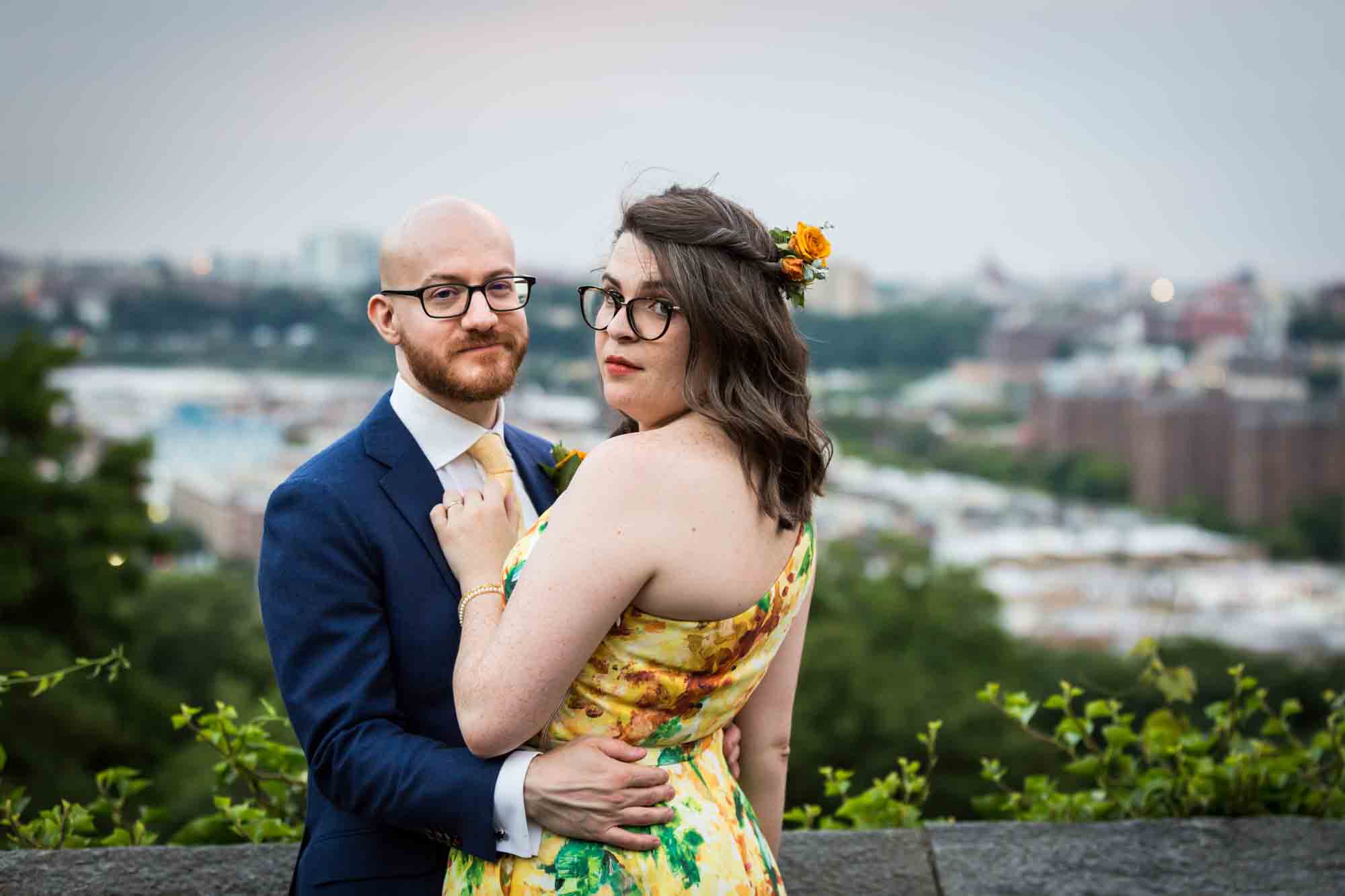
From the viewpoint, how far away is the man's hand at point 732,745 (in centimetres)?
219

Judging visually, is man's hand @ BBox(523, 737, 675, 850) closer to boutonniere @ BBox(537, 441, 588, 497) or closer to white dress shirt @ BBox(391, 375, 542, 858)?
white dress shirt @ BBox(391, 375, 542, 858)

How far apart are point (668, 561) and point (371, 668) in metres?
0.53

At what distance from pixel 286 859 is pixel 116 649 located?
557 millimetres

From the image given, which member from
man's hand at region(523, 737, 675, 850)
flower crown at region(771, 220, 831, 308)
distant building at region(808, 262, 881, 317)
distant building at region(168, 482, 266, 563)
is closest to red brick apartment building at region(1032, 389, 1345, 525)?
distant building at region(808, 262, 881, 317)

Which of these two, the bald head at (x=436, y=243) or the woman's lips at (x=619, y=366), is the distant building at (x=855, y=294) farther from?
the woman's lips at (x=619, y=366)

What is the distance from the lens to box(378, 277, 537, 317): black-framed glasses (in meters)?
2.25

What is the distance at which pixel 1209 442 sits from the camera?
87.4 metres

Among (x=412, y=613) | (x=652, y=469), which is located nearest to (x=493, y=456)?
(x=412, y=613)

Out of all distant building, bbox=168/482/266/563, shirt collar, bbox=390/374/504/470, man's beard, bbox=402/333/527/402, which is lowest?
distant building, bbox=168/482/266/563

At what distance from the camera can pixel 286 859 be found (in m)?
2.75

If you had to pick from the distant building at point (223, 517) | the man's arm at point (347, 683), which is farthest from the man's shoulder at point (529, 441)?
the distant building at point (223, 517)

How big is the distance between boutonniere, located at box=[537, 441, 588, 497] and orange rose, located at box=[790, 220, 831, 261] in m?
0.72

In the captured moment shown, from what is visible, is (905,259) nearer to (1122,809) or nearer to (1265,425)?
(1265,425)

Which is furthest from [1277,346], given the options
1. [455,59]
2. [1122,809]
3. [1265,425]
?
[1122,809]
